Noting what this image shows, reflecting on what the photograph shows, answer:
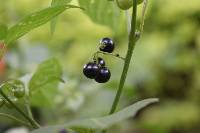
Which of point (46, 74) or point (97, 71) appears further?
point (46, 74)

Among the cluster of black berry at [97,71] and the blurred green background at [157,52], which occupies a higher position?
the cluster of black berry at [97,71]

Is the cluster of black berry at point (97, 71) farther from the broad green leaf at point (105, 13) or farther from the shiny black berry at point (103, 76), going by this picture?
the broad green leaf at point (105, 13)

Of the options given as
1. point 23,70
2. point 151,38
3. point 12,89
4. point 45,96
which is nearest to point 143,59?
point 151,38

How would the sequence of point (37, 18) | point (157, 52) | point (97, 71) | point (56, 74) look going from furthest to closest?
point (157, 52)
point (56, 74)
point (97, 71)
point (37, 18)

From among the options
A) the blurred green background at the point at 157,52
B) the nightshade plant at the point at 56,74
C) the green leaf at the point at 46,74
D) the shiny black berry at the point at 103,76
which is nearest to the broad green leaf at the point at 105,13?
the nightshade plant at the point at 56,74

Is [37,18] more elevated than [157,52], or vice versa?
[37,18]

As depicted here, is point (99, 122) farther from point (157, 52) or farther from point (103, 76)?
point (157, 52)

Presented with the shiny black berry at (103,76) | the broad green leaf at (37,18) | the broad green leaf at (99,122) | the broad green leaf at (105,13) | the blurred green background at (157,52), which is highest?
the broad green leaf at (37,18)

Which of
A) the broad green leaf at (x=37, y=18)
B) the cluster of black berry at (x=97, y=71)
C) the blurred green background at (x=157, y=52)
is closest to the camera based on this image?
the broad green leaf at (x=37, y=18)

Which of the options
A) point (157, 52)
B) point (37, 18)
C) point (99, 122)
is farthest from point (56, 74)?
point (157, 52)
